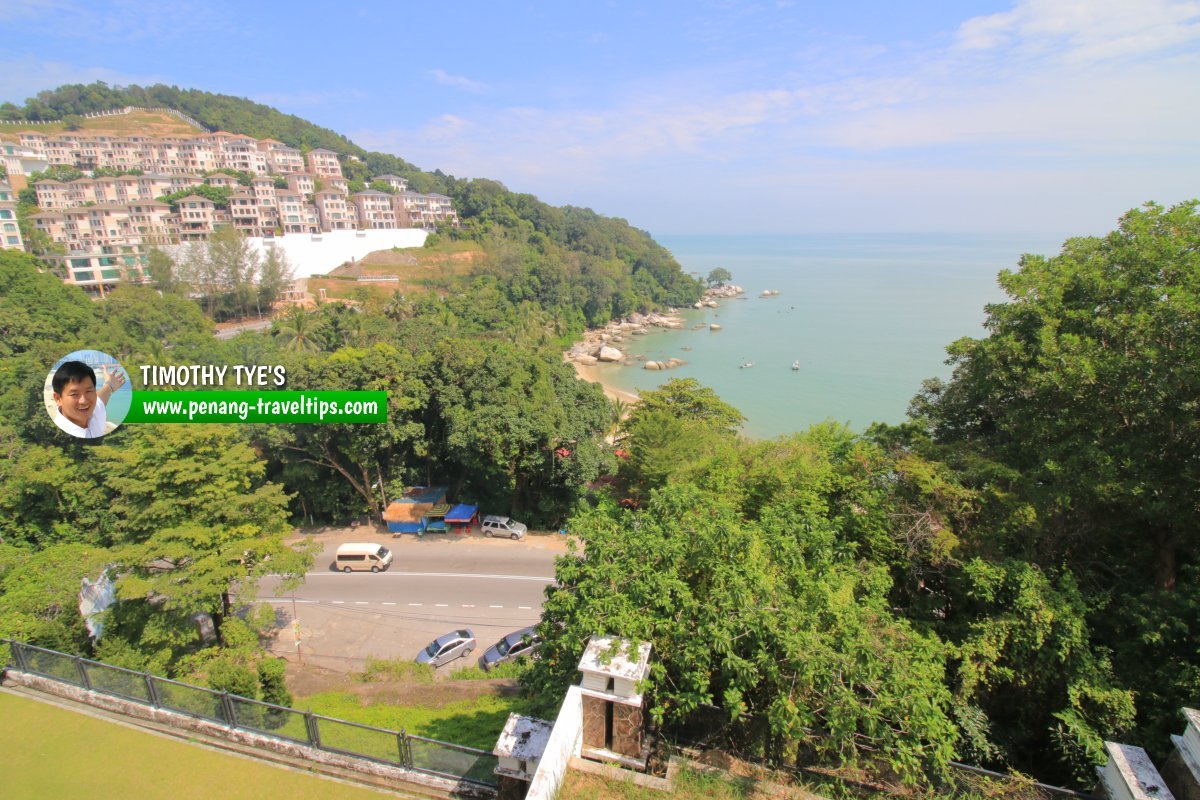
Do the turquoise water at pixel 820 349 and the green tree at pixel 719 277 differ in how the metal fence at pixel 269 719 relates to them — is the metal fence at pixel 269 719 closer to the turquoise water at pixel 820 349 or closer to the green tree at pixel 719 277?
the turquoise water at pixel 820 349

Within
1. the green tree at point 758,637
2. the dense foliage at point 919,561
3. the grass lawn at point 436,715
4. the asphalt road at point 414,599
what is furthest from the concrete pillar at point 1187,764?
the asphalt road at point 414,599

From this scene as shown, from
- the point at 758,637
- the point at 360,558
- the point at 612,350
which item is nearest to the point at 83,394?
the point at 360,558

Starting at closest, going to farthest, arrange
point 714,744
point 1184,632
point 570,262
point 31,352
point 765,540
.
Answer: point 714,744
point 1184,632
point 765,540
point 31,352
point 570,262

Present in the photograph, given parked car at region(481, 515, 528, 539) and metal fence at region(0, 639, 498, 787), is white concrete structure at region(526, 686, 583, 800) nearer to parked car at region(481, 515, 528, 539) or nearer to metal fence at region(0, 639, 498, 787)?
metal fence at region(0, 639, 498, 787)

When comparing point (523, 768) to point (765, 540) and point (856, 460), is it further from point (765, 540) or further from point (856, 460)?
point (856, 460)

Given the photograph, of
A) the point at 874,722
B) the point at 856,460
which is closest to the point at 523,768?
the point at 874,722

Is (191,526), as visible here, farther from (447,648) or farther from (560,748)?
(560,748)
